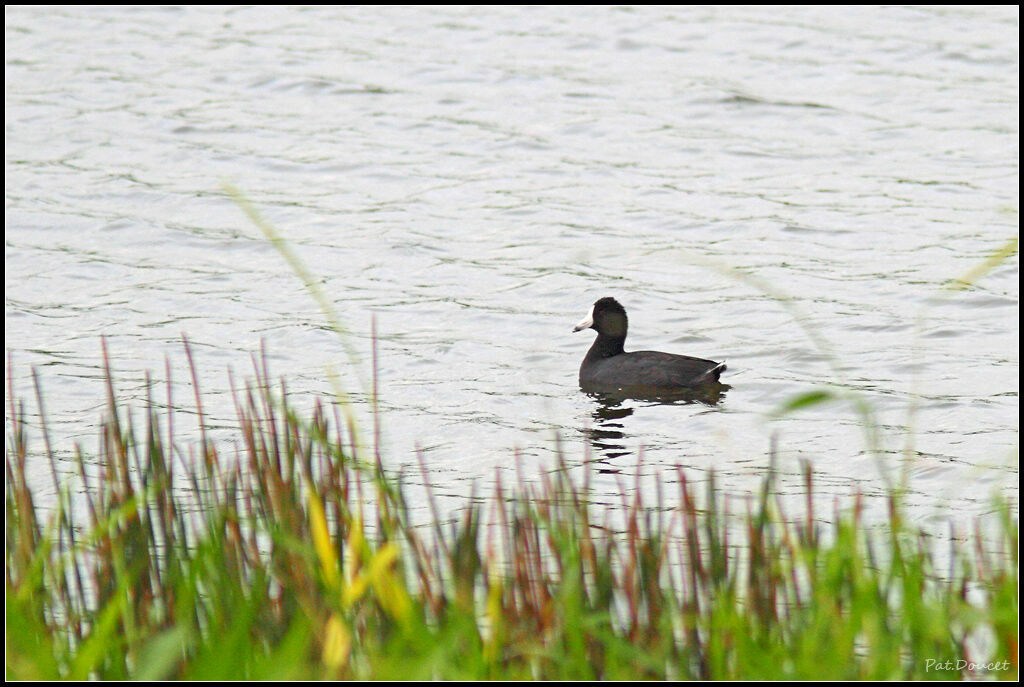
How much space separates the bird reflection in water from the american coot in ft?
0.15

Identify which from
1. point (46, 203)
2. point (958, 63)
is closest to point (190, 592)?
point (46, 203)

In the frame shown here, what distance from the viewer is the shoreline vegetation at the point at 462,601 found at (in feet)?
13.9

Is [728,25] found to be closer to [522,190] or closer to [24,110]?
[522,190]

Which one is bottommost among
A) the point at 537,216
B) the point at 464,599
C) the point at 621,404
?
the point at 621,404

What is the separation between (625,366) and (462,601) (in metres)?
5.95

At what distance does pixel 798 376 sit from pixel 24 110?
1080 centimetres

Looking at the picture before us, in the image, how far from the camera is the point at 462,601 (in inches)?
182

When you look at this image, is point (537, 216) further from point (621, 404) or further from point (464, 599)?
point (464, 599)

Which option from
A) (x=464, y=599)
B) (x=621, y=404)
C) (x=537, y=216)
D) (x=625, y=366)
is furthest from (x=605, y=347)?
(x=464, y=599)

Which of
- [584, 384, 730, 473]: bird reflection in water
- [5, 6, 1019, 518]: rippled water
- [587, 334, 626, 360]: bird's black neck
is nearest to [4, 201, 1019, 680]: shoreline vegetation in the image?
[5, 6, 1019, 518]: rippled water

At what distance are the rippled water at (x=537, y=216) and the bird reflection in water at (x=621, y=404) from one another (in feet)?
0.13

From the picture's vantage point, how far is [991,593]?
493cm

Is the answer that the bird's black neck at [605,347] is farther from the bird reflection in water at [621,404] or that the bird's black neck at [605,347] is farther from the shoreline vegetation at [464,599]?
the shoreline vegetation at [464,599]

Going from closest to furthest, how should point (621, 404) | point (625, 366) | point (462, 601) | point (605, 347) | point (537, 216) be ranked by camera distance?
point (462, 601)
point (621, 404)
point (625, 366)
point (605, 347)
point (537, 216)
